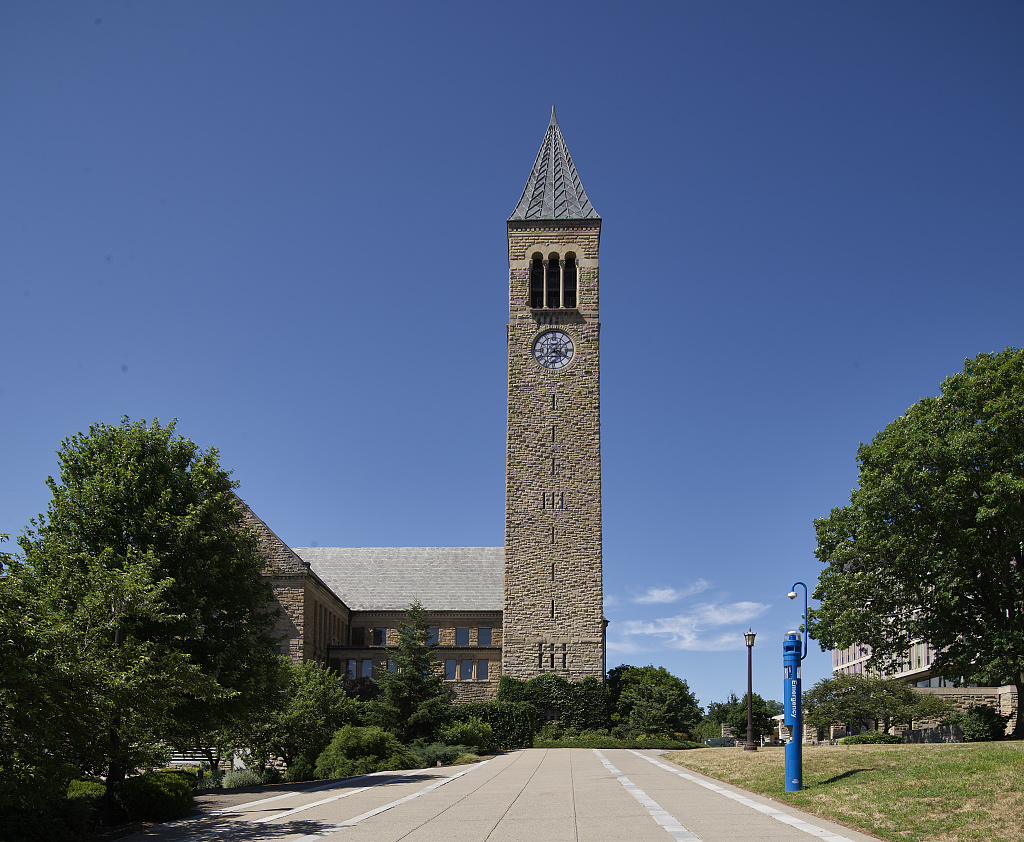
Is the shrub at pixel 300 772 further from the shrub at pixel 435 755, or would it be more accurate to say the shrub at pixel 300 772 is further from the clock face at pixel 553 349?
the clock face at pixel 553 349

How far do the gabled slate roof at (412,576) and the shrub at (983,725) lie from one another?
3459cm

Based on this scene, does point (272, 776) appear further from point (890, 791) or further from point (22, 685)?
point (890, 791)

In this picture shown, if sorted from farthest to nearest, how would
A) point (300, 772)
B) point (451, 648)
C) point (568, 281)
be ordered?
point (568, 281) < point (451, 648) < point (300, 772)

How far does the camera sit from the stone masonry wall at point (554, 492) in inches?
2096

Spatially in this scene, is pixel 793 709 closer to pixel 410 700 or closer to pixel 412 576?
pixel 410 700

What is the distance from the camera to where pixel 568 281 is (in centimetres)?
6025

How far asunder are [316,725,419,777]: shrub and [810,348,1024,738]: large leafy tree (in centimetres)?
1558

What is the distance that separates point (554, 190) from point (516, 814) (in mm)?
54342

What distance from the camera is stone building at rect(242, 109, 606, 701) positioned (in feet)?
174

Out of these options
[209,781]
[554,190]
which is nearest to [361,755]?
[209,781]

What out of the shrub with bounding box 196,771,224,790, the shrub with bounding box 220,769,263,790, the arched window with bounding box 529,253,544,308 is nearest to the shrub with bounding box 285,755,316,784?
the shrub with bounding box 220,769,263,790

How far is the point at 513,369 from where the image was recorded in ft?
189

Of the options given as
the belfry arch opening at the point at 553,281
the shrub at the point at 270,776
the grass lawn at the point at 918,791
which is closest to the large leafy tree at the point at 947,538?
the grass lawn at the point at 918,791

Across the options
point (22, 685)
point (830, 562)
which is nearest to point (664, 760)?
point (830, 562)
